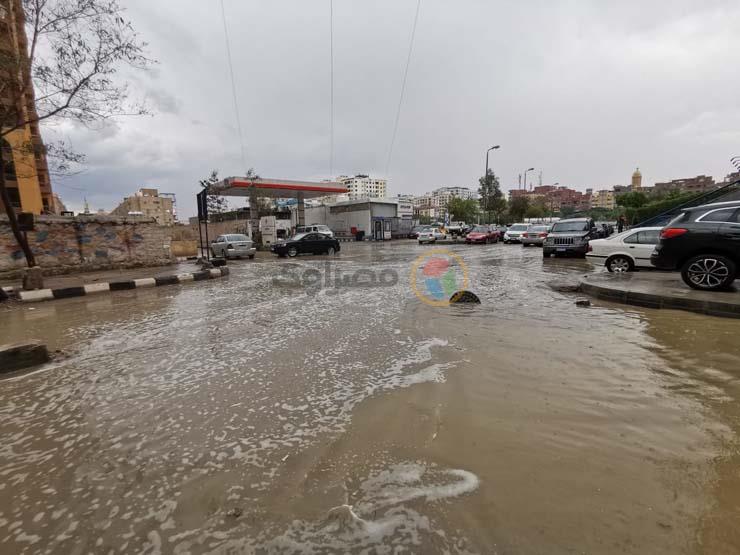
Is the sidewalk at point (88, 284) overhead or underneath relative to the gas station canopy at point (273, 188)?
underneath

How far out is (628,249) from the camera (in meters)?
11.1

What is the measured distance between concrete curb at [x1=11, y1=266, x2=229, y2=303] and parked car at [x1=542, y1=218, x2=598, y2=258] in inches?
565

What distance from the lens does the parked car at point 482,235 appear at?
30.1 m

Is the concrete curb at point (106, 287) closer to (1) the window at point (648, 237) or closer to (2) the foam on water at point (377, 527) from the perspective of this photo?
(2) the foam on water at point (377, 527)

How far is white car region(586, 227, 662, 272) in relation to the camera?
1077 centimetres

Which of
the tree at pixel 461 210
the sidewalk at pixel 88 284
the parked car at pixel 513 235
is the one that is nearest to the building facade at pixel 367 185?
the tree at pixel 461 210

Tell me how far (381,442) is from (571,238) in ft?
54.8

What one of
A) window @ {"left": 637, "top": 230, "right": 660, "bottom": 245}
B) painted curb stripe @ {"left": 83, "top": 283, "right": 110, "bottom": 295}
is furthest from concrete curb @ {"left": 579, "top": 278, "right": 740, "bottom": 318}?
painted curb stripe @ {"left": 83, "top": 283, "right": 110, "bottom": 295}

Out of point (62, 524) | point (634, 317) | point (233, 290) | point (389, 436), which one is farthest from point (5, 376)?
point (634, 317)

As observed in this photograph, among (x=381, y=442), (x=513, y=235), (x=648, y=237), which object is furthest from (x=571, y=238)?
(x=381, y=442)

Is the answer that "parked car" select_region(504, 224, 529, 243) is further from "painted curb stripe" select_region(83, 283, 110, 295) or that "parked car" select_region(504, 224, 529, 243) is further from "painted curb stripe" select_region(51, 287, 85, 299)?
"painted curb stripe" select_region(51, 287, 85, 299)

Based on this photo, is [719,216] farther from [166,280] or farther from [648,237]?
[166,280]

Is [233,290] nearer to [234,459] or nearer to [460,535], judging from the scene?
[234,459]

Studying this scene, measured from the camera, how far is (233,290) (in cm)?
1009
